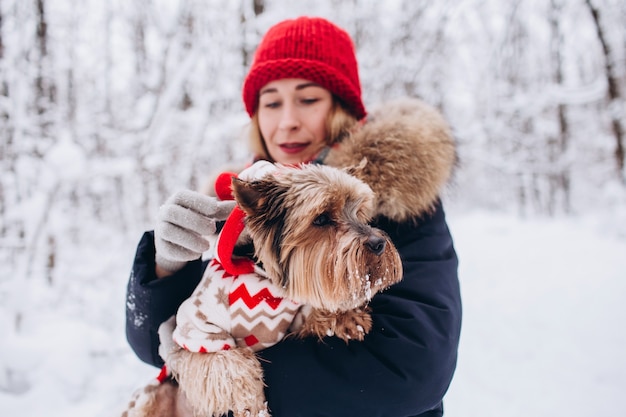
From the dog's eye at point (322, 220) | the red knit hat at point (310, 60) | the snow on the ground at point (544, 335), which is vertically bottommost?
the snow on the ground at point (544, 335)

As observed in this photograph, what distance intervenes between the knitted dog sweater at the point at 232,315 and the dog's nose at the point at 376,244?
0.51 metres

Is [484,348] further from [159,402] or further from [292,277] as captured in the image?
[159,402]

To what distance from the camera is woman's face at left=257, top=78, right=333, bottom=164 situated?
7.95 ft

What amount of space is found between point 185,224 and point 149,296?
21.3 inches

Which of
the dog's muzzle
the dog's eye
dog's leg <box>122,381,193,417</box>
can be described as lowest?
dog's leg <box>122,381,193,417</box>

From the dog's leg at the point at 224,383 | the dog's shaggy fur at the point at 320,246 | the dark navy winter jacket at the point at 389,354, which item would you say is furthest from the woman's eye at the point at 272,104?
the dog's leg at the point at 224,383

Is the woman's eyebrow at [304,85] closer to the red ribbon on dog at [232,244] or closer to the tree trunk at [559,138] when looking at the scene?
the red ribbon on dog at [232,244]

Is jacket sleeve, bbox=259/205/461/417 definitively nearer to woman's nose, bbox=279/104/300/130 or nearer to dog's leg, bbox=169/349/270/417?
dog's leg, bbox=169/349/270/417

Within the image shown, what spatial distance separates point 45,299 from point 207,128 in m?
4.32

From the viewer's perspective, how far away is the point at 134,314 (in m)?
2.01

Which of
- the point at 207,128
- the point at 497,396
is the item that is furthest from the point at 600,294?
the point at 207,128

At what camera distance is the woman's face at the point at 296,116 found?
242 centimetres

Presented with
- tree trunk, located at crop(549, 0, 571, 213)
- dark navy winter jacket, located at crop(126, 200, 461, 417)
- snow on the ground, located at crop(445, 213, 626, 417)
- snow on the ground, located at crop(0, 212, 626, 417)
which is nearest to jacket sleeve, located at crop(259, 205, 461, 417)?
dark navy winter jacket, located at crop(126, 200, 461, 417)

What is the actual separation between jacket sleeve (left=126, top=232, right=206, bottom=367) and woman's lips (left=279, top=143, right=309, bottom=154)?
0.97m
